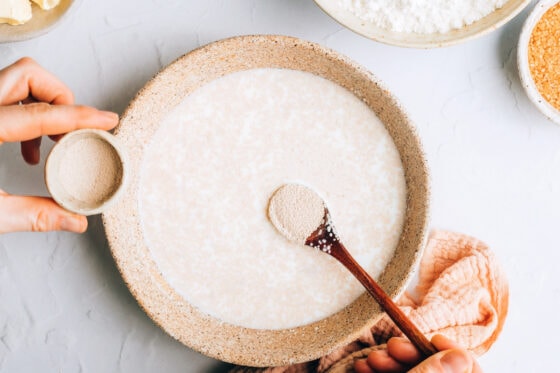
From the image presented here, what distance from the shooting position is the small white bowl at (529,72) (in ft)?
2.64

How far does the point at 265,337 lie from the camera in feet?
2.54

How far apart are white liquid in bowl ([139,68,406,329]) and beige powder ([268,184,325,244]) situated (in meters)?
0.02

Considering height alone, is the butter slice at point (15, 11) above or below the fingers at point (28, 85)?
above

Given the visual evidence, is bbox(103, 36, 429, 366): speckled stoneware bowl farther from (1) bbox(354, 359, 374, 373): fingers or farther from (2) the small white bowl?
(2) the small white bowl

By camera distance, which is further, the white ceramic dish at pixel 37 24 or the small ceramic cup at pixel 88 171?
the white ceramic dish at pixel 37 24

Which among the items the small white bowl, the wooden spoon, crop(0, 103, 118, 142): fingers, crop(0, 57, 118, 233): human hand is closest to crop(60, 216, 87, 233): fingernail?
crop(0, 57, 118, 233): human hand

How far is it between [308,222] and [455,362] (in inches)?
9.7

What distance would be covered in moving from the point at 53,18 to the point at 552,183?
2.51 feet

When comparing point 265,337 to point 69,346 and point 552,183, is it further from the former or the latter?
point 552,183

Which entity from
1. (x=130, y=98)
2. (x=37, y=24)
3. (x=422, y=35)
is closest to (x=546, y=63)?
(x=422, y=35)

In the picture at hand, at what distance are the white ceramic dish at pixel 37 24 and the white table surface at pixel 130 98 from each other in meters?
0.06

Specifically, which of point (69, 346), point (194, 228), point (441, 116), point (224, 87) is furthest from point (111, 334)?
point (441, 116)

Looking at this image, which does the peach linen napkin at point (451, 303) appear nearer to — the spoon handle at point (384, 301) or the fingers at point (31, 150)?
the spoon handle at point (384, 301)

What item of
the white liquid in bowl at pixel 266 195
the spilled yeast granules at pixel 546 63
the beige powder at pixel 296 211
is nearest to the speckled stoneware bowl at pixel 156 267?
the white liquid in bowl at pixel 266 195
